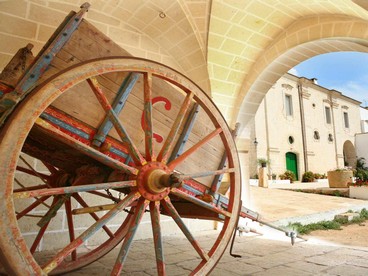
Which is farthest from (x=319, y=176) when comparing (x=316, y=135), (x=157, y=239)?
(x=157, y=239)

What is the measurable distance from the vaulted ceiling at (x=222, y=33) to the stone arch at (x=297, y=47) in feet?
0.04

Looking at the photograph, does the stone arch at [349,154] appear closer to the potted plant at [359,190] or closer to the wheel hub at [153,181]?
the potted plant at [359,190]

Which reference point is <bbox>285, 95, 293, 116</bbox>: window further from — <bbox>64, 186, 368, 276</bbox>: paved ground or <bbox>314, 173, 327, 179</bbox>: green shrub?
<bbox>64, 186, 368, 276</bbox>: paved ground

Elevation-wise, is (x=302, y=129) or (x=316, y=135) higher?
(x=302, y=129)

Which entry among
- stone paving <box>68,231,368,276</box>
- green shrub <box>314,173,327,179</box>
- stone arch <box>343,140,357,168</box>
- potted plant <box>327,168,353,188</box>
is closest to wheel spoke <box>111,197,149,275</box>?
stone paving <box>68,231,368,276</box>

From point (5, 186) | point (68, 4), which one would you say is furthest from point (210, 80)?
point (5, 186)

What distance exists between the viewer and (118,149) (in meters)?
1.64

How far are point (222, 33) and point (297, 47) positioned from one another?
114cm

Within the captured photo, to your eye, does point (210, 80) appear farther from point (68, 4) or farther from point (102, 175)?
point (102, 175)

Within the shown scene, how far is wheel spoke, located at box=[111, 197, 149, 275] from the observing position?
1377 mm

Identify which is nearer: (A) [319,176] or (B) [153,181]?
(B) [153,181]

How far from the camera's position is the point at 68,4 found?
3500 mm

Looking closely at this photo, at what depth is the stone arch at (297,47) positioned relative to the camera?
336 cm

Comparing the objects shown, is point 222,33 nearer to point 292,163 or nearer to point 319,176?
point 292,163
